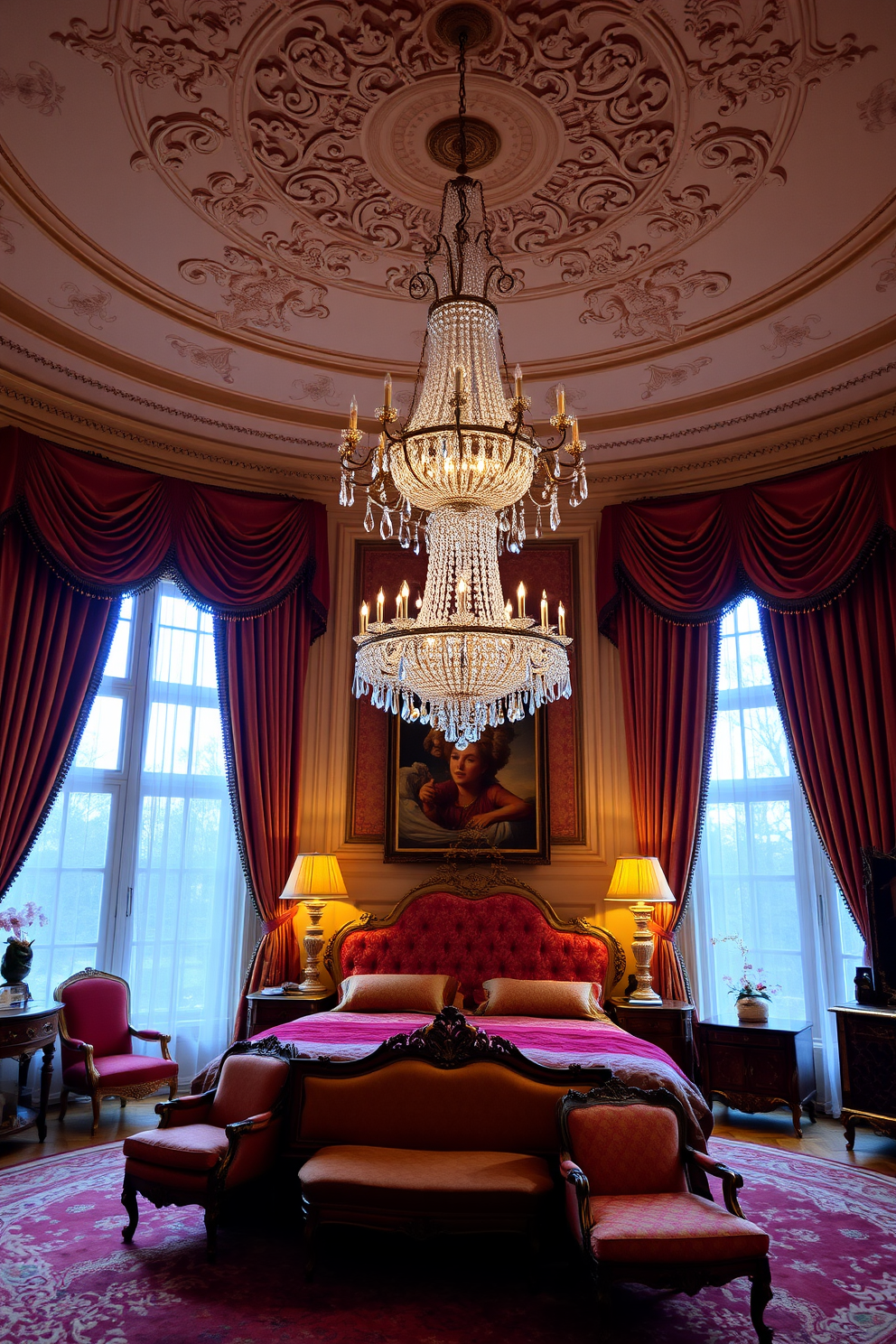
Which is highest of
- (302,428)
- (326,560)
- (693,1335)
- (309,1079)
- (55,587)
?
(302,428)

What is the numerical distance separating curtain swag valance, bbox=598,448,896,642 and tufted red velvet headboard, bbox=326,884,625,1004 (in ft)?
6.66

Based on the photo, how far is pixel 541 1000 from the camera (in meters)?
5.15

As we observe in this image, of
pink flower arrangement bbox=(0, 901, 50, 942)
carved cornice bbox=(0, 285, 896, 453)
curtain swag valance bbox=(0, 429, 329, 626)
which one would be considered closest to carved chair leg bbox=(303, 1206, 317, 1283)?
pink flower arrangement bbox=(0, 901, 50, 942)

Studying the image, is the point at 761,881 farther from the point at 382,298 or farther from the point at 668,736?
the point at 382,298

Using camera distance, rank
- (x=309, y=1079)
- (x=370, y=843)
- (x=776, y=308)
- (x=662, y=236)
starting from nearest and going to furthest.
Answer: (x=309, y=1079) < (x=662, y=236) < (x=776, y=308) < (x=370, y=843)

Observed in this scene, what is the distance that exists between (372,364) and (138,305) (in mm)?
1382

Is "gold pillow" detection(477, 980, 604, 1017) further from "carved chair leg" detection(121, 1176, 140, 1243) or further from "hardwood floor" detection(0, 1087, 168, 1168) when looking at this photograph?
"carved chair leg" detection(121, 1176, 140, 1243)

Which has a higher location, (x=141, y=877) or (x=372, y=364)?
(x=372, y=364)

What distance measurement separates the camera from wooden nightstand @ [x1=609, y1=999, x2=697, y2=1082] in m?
5.21

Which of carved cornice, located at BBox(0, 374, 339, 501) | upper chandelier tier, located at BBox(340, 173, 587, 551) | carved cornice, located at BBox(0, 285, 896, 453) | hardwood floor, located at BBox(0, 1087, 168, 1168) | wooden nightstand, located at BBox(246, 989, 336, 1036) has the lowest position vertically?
hardwood floor, located at BBox(0, 1087, 168, 1168)

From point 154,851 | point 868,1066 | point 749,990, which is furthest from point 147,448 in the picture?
point 868,1066

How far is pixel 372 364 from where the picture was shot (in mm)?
5527

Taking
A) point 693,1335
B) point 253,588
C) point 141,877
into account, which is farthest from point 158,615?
point 693,1335

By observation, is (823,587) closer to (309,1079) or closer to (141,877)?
(309,1079)
